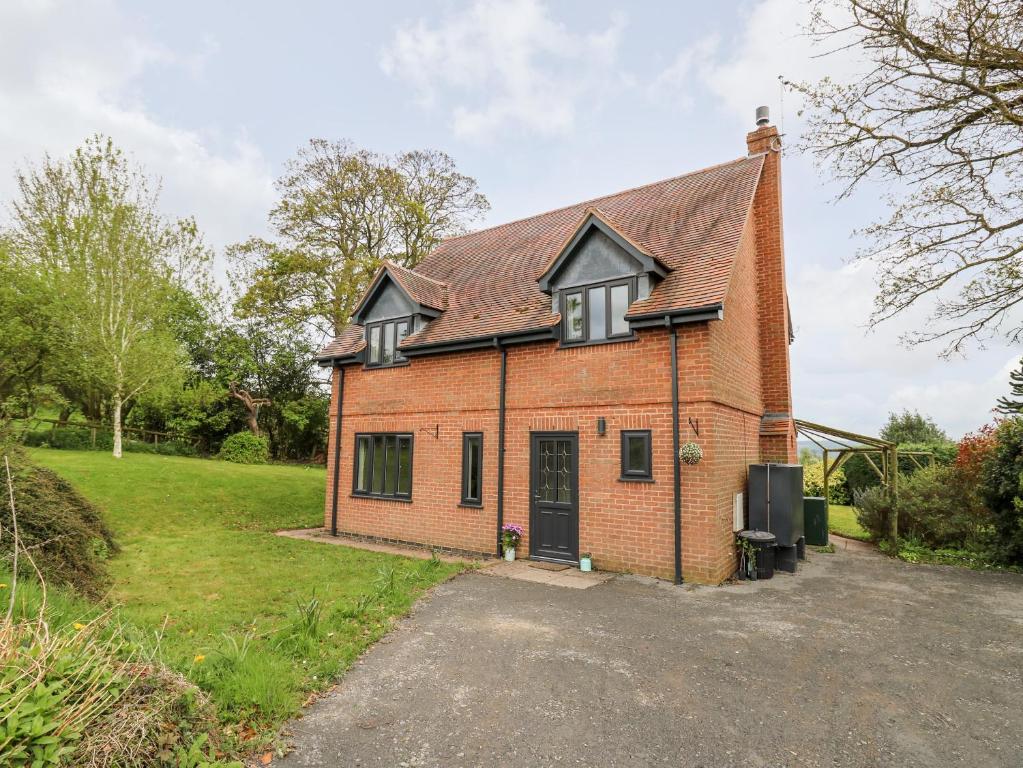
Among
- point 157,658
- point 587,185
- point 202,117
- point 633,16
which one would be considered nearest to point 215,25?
point 202,117

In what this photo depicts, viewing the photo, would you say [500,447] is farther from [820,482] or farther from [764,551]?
[820,482]

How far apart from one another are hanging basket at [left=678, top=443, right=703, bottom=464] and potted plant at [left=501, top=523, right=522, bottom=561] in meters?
3.64

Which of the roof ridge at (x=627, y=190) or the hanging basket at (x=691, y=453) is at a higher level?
the roof ridge at (x=627, y=190)

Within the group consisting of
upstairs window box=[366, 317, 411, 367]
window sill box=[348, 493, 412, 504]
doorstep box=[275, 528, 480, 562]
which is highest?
upstairs window box=[366, 317, 411, 367]

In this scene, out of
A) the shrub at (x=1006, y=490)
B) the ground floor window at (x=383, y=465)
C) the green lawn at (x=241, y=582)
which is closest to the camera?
the green lawn at (x=241, y=582)

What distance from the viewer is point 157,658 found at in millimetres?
4363

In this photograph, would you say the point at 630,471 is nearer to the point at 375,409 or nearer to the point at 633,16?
the point at 375,409

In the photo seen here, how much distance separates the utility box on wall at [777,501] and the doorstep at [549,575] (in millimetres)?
3312

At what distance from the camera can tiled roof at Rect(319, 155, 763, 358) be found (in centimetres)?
962

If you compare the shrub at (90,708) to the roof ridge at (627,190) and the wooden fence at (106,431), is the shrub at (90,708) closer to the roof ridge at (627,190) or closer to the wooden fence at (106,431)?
the roof ridge at (627,190)

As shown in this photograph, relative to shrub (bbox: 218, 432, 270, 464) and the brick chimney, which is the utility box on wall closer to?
the brick chimney

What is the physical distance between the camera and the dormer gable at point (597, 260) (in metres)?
9.70

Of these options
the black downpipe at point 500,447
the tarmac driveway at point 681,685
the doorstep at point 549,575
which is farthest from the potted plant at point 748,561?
the black downpipe at point 500,447

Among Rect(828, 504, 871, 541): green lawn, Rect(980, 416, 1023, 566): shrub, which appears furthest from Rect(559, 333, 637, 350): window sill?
Rect(828, 504, 871, 541): green lawn
